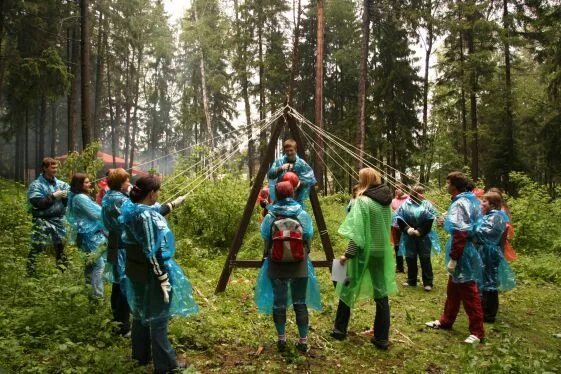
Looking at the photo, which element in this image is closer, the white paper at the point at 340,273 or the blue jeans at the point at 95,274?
the white paper at the point at 340,273

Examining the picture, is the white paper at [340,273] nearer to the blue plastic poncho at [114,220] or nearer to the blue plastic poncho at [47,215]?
the blue plastic poncho at [114,220]

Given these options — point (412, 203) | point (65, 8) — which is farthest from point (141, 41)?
point (412, 203)

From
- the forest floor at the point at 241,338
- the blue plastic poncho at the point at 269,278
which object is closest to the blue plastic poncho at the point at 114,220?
the forest floor at the point at 241,338

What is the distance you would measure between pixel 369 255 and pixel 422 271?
323 cm

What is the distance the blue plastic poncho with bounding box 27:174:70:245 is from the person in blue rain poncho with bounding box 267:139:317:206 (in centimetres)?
294

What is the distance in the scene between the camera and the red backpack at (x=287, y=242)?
163 inches

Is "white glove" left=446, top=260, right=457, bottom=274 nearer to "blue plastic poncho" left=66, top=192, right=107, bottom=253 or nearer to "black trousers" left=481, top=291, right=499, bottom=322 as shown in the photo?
"black trousers" left=481, top=291, right=499, bottom=322

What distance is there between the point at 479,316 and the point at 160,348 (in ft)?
11.7

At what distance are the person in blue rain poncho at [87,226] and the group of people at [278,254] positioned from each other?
0.04 ft

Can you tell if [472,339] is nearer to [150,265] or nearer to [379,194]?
[379,194]

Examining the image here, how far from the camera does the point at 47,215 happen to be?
18.7ft

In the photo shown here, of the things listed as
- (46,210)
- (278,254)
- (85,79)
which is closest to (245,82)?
(85,79)

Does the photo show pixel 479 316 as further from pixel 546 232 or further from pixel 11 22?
pixel 11 22

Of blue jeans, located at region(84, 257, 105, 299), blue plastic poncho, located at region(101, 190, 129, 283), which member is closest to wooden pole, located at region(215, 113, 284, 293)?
blue jeans, located at region(84, 257, 105, 299)
